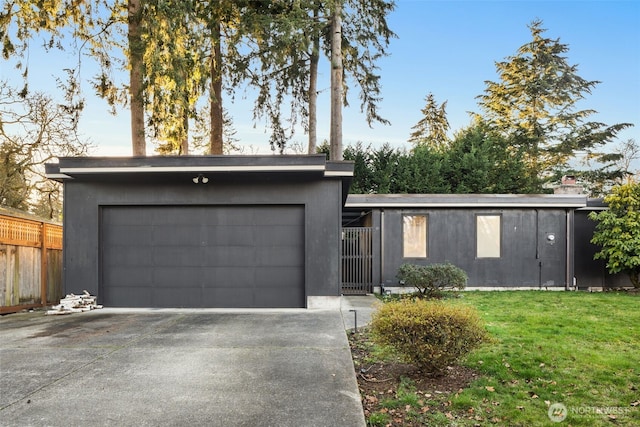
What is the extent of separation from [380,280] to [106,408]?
29.9ft

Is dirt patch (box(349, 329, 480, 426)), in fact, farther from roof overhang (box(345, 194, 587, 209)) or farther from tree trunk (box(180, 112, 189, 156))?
tree trunk (box(180, 112, 189, 156))

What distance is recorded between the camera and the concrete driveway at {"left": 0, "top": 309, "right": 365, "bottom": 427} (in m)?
3.43

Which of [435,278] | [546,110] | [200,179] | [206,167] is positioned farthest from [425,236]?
[546,110]

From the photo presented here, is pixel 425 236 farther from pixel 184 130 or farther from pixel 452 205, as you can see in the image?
pixel 184 130

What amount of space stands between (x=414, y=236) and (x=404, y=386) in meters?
8.26

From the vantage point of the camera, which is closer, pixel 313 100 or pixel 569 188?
pixel 569 188

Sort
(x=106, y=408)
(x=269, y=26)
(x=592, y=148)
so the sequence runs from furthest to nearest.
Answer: (x=592, y=148)
(x=269, y=26)
(x=106, y=408)

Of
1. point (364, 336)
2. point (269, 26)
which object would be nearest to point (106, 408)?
point (364, 336)

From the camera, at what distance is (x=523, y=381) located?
4.38 meters

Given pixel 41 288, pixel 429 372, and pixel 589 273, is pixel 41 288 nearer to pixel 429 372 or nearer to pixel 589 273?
pixel 429 372

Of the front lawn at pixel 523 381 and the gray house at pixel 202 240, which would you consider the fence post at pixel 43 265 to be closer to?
the gray house at pixel 202 240

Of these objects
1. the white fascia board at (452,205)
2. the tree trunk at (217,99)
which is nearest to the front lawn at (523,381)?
the white fascia board at (452,205)

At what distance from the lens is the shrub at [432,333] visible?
416 cm

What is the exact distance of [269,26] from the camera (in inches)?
514
